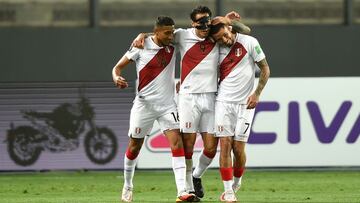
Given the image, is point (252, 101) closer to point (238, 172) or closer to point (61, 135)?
point (238, 172)

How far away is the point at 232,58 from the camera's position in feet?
48.8

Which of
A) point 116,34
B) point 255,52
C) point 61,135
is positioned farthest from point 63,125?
point 255,52

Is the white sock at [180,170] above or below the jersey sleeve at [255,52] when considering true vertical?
below

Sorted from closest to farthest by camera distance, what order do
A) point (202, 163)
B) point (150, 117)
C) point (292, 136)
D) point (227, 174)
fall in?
point (227, 174)
point (150, 117)
point (202, 163)
point (292, 136)

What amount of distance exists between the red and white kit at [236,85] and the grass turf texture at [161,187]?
1.01 metres

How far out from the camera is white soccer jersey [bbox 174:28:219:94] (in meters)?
14.8

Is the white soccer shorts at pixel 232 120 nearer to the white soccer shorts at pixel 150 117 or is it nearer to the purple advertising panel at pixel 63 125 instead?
the white soccer shorts at pixel 150 117

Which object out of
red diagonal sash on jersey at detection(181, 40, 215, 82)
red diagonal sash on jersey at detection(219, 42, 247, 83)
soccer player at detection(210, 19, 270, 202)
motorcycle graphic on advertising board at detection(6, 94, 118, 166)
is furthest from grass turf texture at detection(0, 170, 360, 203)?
red diagonal sash on jersey at detection(181, 40, 215, 82)

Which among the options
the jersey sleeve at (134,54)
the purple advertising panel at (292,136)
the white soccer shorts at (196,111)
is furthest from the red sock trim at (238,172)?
the purple advertising panel at (292,136)

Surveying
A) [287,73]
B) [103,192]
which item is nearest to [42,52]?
[287,73]

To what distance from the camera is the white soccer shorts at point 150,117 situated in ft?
49.2

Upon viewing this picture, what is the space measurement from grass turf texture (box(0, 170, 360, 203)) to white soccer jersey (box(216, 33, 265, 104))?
1.36 m

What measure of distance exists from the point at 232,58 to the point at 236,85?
1.06 ft

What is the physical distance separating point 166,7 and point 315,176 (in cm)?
460
